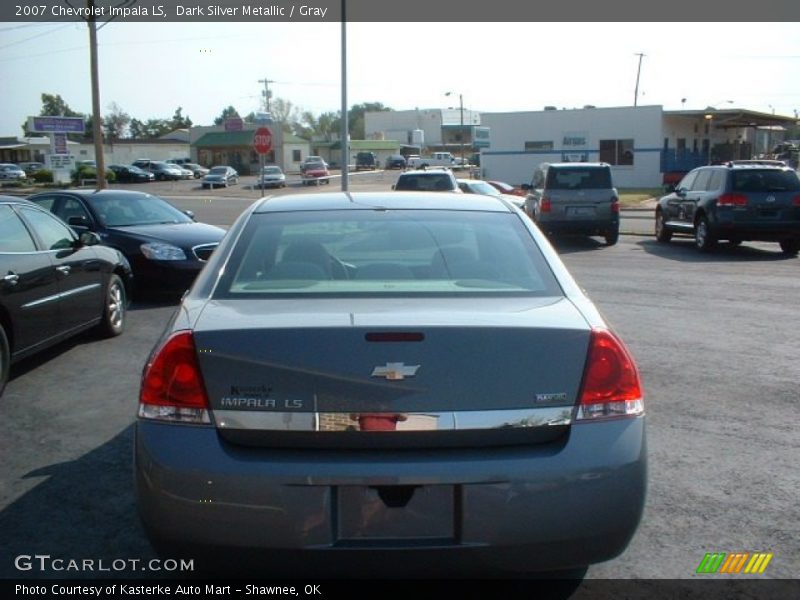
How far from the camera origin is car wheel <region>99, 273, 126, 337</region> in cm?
881

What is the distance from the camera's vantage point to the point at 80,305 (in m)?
8.06

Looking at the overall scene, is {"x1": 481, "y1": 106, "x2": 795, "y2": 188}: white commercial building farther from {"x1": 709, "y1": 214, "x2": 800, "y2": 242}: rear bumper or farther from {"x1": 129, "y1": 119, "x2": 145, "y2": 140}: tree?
{"x1": 129, "y1": 119, "x2": 145, "y2": 140}: tree

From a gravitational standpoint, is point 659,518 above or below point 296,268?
below

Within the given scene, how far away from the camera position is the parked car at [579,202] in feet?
62.6

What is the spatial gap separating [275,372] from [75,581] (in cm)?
153

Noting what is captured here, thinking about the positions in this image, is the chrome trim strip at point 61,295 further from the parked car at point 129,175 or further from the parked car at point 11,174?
the parked car at point 11,174

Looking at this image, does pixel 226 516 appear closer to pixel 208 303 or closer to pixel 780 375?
pixel 208 303

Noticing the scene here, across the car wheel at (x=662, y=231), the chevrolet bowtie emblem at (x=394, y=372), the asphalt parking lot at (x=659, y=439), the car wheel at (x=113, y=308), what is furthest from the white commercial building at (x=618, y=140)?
the chevrolet bowtie emblem at (x=394, y=372)

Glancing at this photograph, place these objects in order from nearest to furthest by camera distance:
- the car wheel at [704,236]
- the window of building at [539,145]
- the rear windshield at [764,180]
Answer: the rear windshield at [764,180] → the car wheel at [704,236] → the window of building at [539,145]

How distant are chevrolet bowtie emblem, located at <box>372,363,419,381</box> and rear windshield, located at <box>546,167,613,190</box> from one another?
16.8 meters

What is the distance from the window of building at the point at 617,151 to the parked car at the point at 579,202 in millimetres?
30602

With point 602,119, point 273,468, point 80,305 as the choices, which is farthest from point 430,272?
point 602,119

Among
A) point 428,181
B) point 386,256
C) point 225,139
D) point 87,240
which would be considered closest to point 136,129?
point 225,139

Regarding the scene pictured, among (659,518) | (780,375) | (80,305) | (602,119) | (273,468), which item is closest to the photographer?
(273,468)
